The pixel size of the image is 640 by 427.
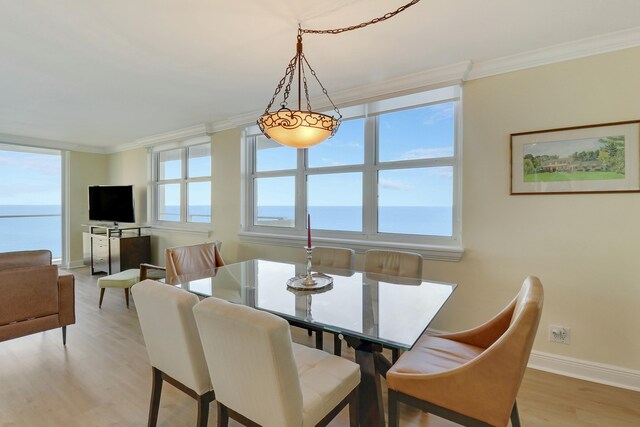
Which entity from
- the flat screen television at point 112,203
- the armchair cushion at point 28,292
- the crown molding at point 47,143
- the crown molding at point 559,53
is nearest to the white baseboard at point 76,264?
the flat screen television at point 112,203

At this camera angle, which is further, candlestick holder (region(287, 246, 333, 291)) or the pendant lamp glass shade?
candlestick holder (region(287, 246, 333, 291))

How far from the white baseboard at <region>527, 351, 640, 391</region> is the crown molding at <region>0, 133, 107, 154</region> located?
7.45 m

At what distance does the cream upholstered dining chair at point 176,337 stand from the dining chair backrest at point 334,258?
1484 millimetres

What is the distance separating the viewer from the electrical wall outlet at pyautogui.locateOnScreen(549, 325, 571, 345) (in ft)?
7.32

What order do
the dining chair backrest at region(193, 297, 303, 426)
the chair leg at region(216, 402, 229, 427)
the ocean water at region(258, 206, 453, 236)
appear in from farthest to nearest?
the ocean water at region(258, 206, 453, 236)
the chair leg at region(216, 402, 229, 427)
the dining chair backrest at region(193, 297, 303, 426)

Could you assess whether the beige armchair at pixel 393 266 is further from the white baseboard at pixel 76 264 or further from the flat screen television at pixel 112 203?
the white baseboard at pixel 76 264

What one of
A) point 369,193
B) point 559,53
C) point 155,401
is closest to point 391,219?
point 369,193

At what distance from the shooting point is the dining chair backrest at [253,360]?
1.05m

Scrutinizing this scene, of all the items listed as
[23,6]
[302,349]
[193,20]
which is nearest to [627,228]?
[302,349]

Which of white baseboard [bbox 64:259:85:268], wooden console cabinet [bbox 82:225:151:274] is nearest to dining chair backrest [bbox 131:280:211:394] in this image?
wooden console cabinet [bbox 82:225:151:274]

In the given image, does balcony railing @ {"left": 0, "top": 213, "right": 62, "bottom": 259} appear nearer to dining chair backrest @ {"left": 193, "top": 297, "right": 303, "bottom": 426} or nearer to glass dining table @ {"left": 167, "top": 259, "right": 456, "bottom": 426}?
glass dining table @ {"left": 167, "top": 259, "right": 456, "bottom": 426}

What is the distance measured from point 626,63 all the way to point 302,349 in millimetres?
2778

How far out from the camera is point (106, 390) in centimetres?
205

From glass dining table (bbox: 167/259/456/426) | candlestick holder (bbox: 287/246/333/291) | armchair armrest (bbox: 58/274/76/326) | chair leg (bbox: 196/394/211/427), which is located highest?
candlestick holder (bbox: 287/246/333/291)
